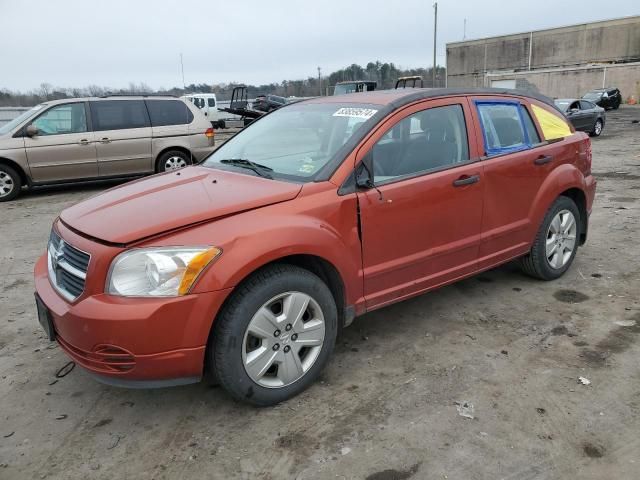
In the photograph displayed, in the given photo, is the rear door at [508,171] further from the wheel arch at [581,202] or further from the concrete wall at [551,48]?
the concrete wall at [551,48]

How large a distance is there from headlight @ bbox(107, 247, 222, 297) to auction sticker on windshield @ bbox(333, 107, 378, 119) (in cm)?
151

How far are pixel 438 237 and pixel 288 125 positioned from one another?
4.52ft

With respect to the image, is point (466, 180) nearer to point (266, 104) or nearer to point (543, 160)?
point (543, 160)

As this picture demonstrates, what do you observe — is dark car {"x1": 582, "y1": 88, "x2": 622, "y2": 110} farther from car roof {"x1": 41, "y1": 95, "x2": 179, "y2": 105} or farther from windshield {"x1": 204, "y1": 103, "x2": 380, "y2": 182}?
windshield {"x1": 204, "y1": 103, "x2": 380, "y2": 182}

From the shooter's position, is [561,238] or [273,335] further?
[561,238]

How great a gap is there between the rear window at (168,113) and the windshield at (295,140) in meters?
6.27

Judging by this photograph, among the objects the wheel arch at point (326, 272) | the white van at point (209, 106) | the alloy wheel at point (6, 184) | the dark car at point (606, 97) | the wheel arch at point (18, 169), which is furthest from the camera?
the dark car at point (606, 97)

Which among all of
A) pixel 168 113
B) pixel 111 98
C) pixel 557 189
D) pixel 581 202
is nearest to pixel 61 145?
pixel 111 98

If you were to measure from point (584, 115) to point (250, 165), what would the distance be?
16.8 meters

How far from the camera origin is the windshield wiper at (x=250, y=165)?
131 inches

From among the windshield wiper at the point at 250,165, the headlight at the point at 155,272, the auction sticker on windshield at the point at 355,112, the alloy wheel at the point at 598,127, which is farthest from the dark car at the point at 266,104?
the headlight at the point at 155,272

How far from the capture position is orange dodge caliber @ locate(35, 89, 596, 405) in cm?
252

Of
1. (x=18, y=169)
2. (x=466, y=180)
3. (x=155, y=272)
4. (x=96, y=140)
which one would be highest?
(x=96, y=140)

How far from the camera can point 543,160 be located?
13.9ft
